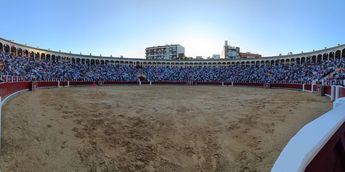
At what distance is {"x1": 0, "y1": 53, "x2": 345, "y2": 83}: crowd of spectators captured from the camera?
3878 cm

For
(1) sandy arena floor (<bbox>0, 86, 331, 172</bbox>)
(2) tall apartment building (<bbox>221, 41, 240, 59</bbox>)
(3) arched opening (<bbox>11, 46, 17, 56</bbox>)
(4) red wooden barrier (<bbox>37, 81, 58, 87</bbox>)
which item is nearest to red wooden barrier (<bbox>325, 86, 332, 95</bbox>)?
(1) sandy arena floor (<bbox>0, 86, 331, 172</bbox>)

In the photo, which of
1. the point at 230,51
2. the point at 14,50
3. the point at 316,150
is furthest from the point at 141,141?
the point at 230,51

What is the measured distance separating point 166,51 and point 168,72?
5712cm

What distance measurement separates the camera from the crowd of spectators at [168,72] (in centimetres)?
3878

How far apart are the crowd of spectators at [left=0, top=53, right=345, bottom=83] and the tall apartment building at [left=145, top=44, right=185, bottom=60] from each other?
4983 centimetres

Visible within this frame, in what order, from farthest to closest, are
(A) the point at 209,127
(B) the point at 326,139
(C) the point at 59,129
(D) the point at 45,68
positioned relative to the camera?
(D) the point at 45,68, (A) the point at 209,127, (C) the point at 59,129, (B) the point at 326,139

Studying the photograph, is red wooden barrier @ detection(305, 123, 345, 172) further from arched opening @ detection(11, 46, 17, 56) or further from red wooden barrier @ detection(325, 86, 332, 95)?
arched opening @ detection(11, 46, 17, 56)

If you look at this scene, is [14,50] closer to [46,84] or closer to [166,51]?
[46,84]

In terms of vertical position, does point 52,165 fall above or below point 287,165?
below

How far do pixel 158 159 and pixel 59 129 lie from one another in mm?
3318

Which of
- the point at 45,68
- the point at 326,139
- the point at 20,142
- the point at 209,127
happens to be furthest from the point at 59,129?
the point at 45,68

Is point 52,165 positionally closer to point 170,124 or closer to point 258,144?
point 170,124

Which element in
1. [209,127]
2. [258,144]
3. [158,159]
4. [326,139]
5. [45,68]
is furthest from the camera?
[45,68]

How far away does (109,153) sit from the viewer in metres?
6.29
